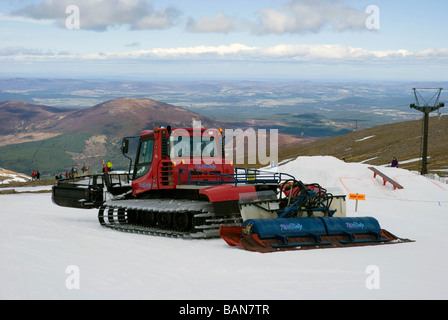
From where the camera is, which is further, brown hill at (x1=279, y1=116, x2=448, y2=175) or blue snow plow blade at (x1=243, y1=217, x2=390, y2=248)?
brown hill at (x1=279, y1=116, x2=448, y2=175)

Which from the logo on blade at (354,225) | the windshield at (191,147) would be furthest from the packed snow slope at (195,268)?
the windshield at (191,147)

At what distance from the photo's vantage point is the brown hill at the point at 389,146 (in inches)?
2965

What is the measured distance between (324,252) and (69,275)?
18.6ft

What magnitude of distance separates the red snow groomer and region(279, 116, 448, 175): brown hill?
146 ft

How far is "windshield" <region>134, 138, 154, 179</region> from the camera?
1859cm

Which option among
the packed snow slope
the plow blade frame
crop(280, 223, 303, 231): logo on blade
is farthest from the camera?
crop(280, 223, 303, 231): logo on blade

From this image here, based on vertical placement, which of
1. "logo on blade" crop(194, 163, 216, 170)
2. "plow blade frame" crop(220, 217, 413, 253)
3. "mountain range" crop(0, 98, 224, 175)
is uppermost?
"logo on blade" crop(194, 163, 216, 170)

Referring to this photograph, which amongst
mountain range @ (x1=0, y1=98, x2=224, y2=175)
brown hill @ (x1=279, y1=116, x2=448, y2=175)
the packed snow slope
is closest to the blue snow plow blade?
the packed snow slope

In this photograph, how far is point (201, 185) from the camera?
1648 cm

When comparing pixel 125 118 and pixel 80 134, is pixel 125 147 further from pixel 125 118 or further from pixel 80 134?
pixel 125 118

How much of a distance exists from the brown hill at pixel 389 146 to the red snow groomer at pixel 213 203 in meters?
44.6

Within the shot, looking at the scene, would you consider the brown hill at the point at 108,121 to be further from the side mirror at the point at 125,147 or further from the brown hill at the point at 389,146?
the side mirror at the point at 125,147

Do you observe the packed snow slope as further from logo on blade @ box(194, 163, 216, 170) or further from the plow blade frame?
logo on blade @ box(194, 163, 216, 170)
